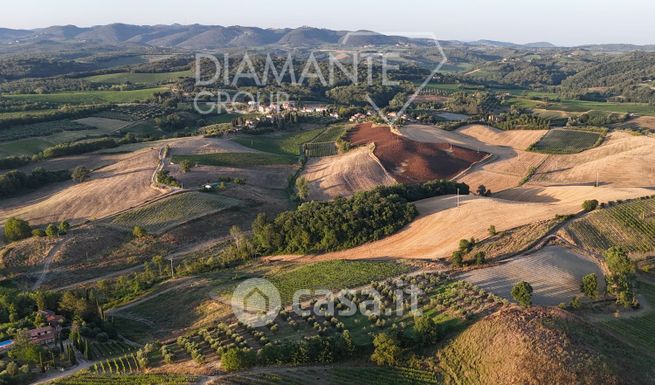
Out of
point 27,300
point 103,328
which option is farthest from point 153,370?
point 27,300

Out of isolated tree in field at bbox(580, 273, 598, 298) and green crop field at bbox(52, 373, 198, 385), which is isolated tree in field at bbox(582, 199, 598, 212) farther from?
green crop field at bbox(52, 373, 198, 385)

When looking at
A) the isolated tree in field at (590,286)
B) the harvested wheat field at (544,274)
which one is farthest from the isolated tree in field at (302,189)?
the isolated tree in field at (590,286)

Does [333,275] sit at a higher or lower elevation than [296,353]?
lower

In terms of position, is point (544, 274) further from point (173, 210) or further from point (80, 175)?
point (80, 175)

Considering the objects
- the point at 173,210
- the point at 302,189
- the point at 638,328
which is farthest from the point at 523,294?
the point at 302,189

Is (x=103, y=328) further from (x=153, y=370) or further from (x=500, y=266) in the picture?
(x=500, y=266)
